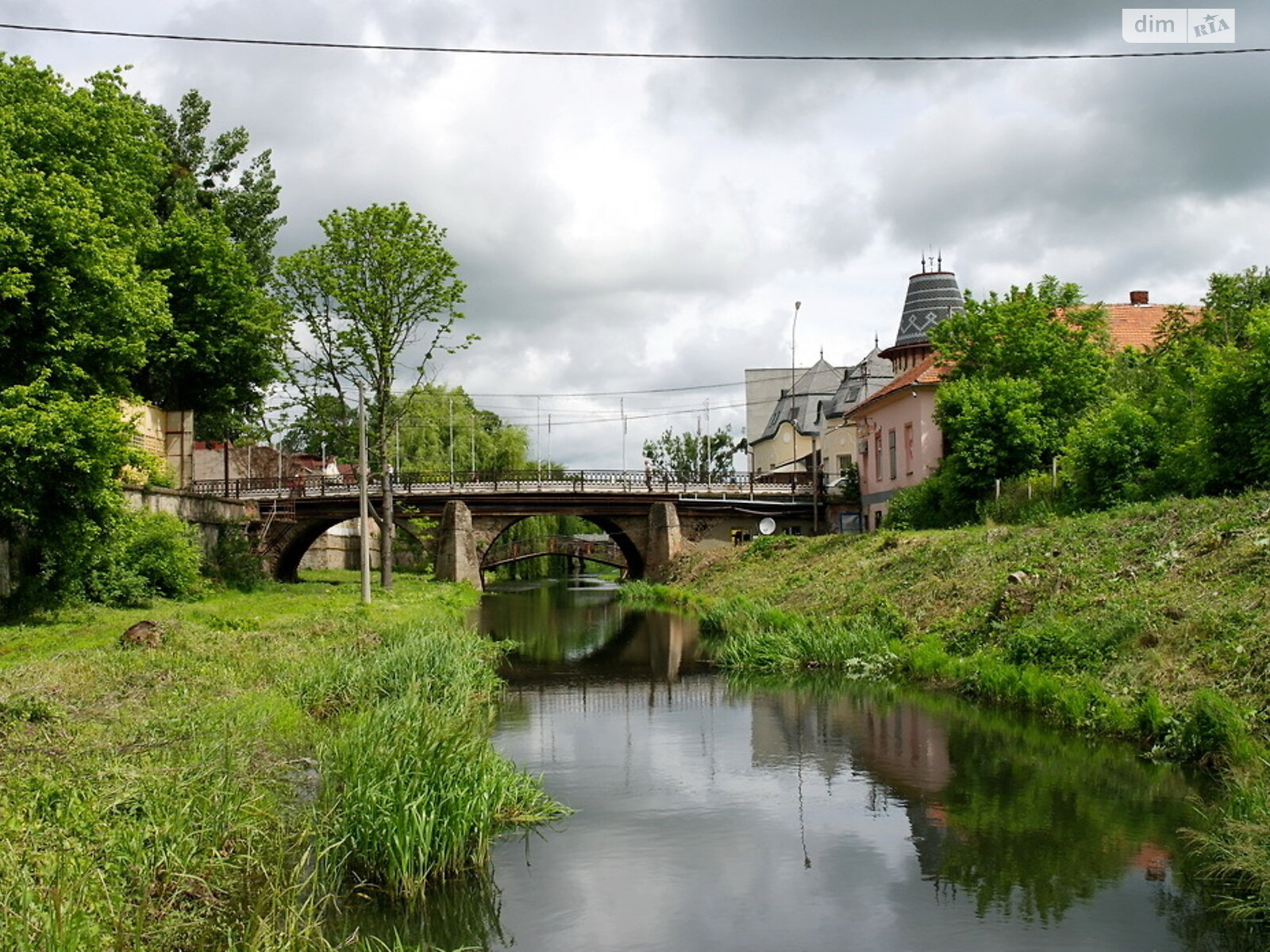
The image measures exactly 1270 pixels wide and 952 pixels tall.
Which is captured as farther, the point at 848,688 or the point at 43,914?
the point at 848,688

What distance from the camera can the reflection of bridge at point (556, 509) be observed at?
57.2 meters

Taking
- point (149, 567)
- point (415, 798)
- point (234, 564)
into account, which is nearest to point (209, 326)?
point (234, 564)

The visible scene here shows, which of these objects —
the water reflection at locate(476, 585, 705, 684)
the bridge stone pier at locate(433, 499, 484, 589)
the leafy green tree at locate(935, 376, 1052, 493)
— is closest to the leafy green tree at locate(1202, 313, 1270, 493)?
the water reflection at locate(476, 585, 705, 684)

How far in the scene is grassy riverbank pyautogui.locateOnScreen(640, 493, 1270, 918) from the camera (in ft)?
40.4

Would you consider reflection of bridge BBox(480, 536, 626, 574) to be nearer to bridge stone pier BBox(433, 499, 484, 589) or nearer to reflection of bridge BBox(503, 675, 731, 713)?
bridge stone pier BBox(433, 499, 484, 589)

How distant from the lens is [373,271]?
38.4 meters

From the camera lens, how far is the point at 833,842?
35.7 feet

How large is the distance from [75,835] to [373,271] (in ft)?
106

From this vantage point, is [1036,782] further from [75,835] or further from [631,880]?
[75,835]

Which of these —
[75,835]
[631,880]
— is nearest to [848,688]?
[631,880]

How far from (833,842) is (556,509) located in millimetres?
49362

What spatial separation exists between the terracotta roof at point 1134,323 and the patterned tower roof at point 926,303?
44.4ft

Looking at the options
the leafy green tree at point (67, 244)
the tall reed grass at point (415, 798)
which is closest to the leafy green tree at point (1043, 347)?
the leafy green tree at point (67, 244)

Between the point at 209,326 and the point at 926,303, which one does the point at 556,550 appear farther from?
the point at 209,326
